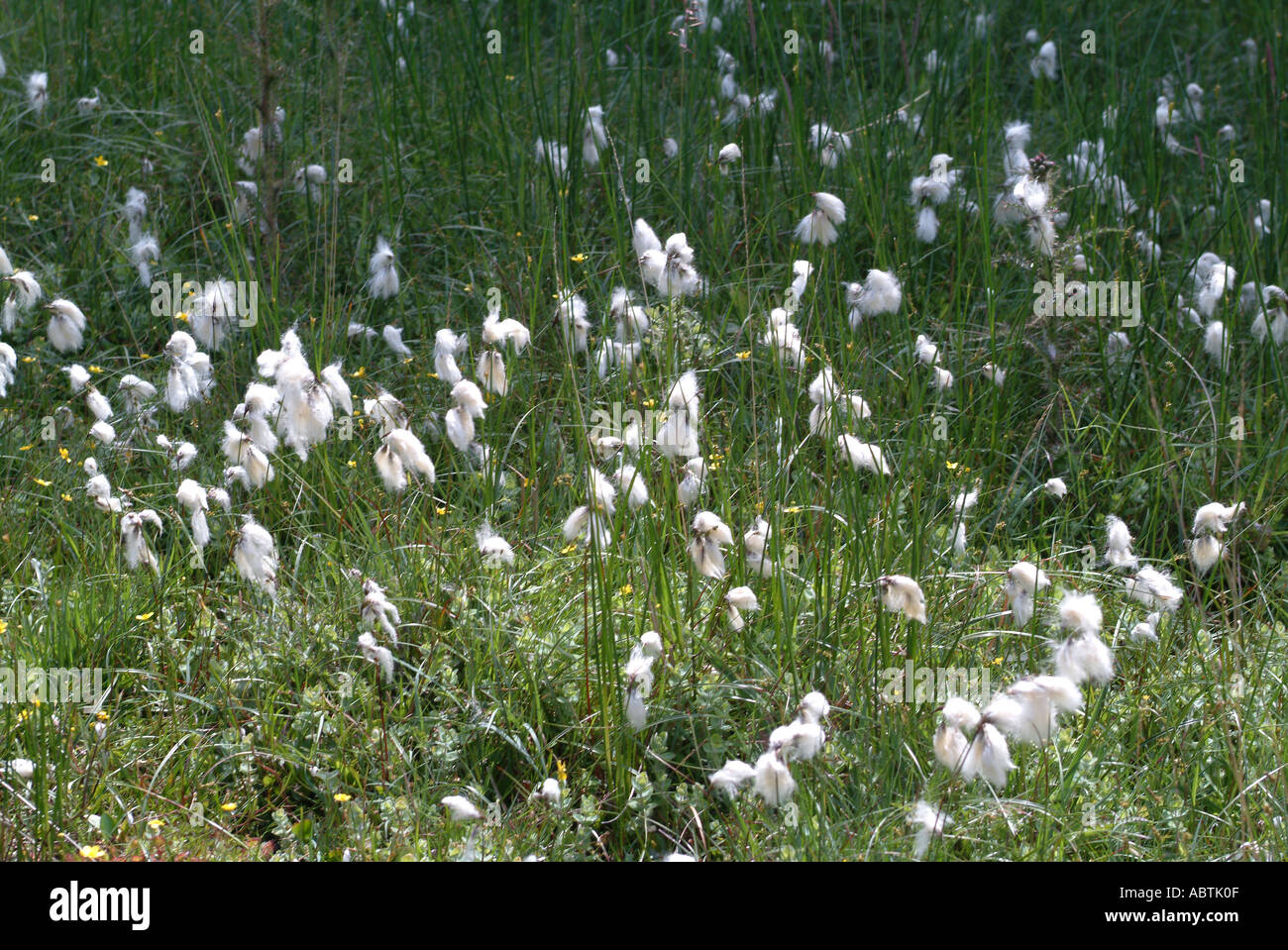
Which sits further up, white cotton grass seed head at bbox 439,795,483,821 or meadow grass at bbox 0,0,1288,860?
meadow grass at bbox 0,0,1288,860

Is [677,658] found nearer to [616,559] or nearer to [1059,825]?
[616,559]

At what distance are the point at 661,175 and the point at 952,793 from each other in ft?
9.20

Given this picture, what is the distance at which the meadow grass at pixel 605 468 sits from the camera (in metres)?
2.19

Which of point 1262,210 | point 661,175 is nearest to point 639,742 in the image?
point 661,175

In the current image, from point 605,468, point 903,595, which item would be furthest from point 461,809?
point 605,468

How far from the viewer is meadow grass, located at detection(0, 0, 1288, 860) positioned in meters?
2.19

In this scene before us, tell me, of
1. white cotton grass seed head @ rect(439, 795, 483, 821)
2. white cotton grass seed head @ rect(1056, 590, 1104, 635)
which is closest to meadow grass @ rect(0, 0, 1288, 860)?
white cotton grass seed head @ rect(439, 795, 483, 821)

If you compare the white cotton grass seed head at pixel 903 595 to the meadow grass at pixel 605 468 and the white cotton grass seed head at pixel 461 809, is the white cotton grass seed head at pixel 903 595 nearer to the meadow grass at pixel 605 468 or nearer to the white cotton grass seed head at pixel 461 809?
the meadow grass at pixel 605 468

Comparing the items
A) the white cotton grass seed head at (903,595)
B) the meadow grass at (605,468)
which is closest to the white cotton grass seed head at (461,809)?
the meadow grass at (605,468)

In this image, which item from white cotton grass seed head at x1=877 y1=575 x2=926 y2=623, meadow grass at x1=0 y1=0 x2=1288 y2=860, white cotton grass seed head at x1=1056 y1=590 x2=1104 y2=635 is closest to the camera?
white cotton grass seed head at x1=1056 y1=590 x2=1104 y2=635

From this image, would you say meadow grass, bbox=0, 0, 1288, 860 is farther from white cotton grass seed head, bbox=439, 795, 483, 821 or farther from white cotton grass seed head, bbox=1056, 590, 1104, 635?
white cotton grass seed head, bbox=1056, 590, 1104, 635

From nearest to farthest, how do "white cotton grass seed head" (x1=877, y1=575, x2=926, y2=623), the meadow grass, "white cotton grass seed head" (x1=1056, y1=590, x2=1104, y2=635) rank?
"white cotton grass seed head" (x1=1056, y1=590, x2=1104, y2=635) → "white cotton grass seed head" (x1=877, y1=575, x2=926, y2=623) → the meadow grass

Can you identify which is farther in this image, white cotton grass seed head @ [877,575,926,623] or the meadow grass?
the meadow grass

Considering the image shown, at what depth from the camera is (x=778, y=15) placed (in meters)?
4.68
